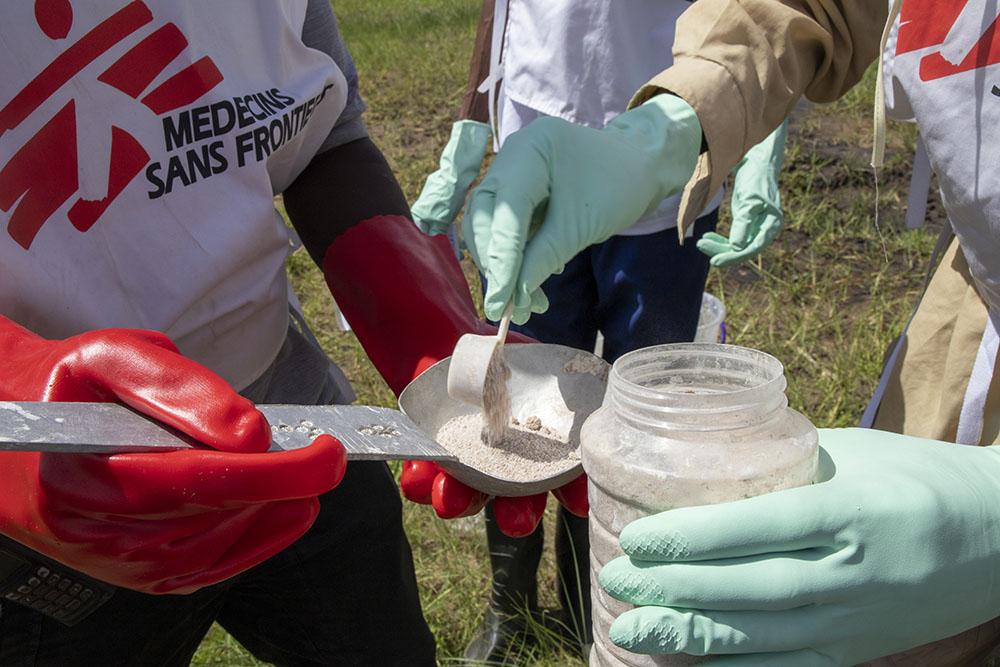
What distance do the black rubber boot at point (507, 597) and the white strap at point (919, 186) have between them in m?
1.16

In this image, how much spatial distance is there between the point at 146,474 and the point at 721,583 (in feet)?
1.67

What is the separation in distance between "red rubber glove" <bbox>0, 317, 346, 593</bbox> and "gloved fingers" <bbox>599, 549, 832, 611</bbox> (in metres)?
0.28

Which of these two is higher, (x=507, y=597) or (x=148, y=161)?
(x=148, y=161)

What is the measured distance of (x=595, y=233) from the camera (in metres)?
1.37

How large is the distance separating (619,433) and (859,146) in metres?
3.97

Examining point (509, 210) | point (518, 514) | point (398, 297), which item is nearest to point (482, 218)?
point (509, 210)

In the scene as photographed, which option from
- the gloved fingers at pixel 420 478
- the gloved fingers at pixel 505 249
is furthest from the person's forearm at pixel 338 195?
the gloved fingers at pixel 420 478

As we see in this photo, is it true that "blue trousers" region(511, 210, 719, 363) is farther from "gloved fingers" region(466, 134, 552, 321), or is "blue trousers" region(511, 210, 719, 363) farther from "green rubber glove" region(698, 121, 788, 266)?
"gloved fingers" region(466, 134, 552, 321)

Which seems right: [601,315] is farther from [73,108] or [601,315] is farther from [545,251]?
[73,108]

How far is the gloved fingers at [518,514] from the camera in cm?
131

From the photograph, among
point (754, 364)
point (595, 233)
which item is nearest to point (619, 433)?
point (754, 364)

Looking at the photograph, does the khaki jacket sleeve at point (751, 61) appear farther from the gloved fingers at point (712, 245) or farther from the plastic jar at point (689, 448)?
the plastic jar at point (689, 448)

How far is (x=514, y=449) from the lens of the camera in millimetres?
1396

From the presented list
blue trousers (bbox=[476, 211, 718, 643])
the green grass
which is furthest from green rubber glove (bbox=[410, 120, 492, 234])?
the green grass
